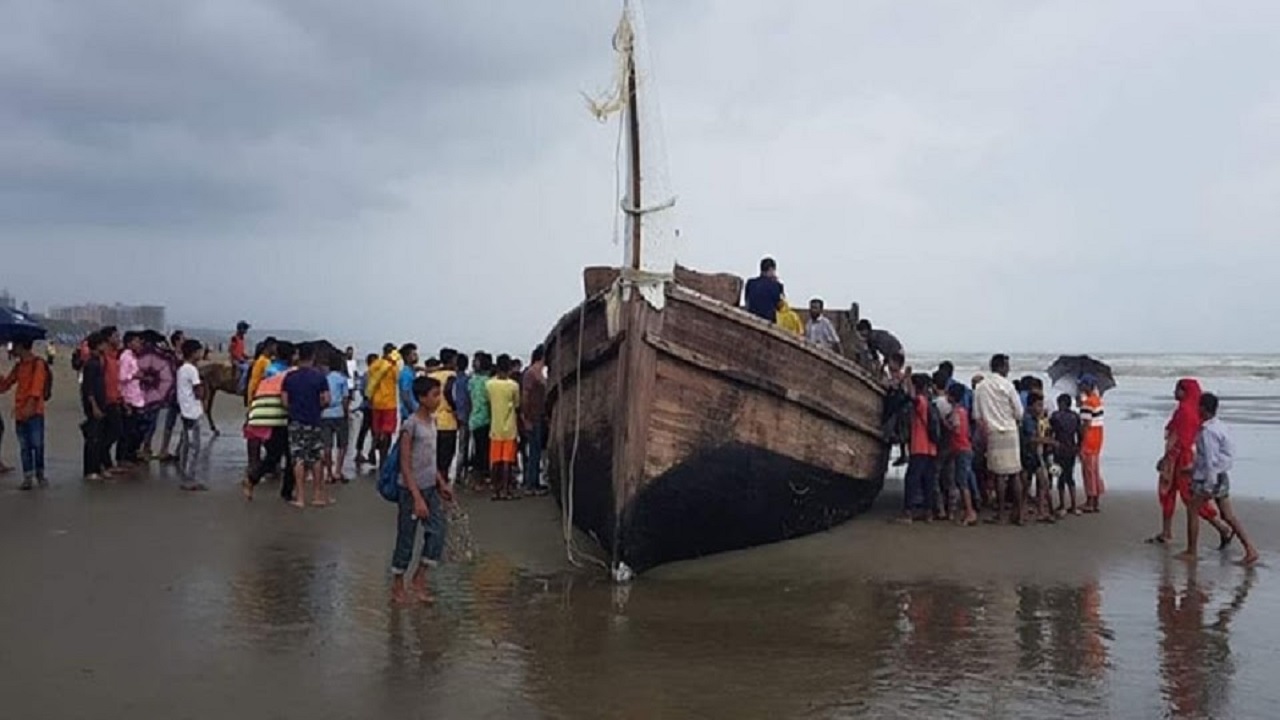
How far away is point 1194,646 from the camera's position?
712 cm

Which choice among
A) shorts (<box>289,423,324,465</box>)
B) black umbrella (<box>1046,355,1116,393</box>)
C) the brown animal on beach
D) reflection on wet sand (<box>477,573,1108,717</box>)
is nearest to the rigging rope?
reflection on wet sand (<box>477,573,1108,717</box>)

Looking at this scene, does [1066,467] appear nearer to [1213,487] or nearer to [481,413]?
[1213,487]

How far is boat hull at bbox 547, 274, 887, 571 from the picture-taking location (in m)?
8.99

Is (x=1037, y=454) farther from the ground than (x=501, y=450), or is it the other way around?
(x=1037, y=454)

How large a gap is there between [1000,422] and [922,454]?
893 millimetres

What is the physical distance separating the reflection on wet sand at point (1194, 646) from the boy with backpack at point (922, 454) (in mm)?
2554

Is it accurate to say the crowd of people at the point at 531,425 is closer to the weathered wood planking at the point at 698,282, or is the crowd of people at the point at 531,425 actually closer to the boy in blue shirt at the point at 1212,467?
the boy in blue shirt at the point at 1212,467

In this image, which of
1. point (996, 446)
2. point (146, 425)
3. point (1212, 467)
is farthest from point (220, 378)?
point (1212, 467)

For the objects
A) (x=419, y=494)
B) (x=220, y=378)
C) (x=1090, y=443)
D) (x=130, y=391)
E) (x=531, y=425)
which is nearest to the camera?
(x=419, y=494)

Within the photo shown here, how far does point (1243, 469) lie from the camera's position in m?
17.8

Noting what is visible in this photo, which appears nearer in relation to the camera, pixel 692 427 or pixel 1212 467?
pixel 692 427

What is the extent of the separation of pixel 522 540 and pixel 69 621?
428cm

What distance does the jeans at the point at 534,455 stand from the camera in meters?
13.1

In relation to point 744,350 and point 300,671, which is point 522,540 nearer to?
point 744,350
